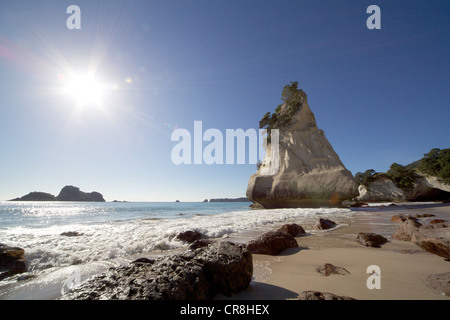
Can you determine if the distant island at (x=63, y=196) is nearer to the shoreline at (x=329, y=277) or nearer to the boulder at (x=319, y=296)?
the shoreline at (x=329, y=277)

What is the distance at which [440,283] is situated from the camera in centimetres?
202

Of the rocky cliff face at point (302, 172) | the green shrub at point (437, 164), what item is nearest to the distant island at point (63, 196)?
the rocky cliff face at point (302, 172)

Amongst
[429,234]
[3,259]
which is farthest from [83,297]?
[429,234]

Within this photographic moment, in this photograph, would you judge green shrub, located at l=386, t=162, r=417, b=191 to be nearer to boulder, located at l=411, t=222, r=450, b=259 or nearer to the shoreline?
the shoreline

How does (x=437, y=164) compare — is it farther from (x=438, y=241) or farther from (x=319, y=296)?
(x=319, y=296)

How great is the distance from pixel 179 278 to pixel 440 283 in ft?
9.28

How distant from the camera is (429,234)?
3352 mm

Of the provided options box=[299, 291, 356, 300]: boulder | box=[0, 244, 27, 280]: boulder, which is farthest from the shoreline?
box=[0, 244, 27, 280]: boulder

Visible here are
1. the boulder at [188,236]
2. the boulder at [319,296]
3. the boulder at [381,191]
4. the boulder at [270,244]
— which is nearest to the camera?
the boulder at [319,296]

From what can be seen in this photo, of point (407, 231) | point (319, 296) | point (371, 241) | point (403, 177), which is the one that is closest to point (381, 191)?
point (403, 177)

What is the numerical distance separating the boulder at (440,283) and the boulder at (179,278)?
2.00 metres

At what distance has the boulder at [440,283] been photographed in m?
1.91

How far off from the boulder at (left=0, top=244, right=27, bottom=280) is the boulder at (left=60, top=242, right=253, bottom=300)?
2856 millimetres
